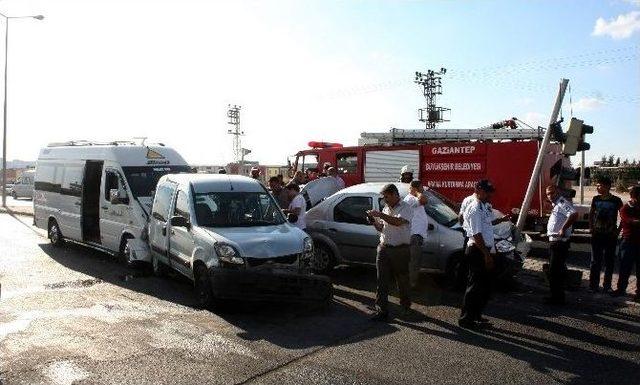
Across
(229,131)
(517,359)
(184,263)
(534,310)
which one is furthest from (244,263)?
(229,131)

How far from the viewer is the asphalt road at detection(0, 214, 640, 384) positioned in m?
4.93

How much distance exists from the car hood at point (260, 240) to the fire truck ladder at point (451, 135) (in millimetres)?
8760

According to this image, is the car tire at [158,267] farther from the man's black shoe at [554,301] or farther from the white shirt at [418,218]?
the man's black shoe at [554,301]

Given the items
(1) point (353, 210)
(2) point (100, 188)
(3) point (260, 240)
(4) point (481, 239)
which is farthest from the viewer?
(2) point (100, 188)

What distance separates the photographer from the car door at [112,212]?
10.2 m

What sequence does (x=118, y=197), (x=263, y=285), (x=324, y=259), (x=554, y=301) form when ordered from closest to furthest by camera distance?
(x=263, y=285) < (x=554, y=301) < (x=324, y=259) < (x=118, y=197)

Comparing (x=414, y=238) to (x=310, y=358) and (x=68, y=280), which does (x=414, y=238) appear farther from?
(x=68, y=280)

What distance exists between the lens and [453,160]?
14.0 m

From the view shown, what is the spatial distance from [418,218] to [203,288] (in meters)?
3.10

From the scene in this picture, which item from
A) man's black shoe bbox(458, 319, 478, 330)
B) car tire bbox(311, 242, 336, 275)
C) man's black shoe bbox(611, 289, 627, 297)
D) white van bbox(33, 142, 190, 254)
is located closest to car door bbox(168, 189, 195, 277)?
white van bbox(33, 142, 190, 254)

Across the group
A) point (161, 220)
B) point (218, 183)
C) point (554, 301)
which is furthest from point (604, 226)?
point (161, 220)

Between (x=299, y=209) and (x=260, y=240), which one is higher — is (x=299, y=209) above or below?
above

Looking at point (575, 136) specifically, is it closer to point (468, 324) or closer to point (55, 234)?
point (468, 324)

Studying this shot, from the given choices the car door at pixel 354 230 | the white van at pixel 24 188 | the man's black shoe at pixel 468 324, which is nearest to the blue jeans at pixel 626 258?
the man's black shoe at pixel 468 324
